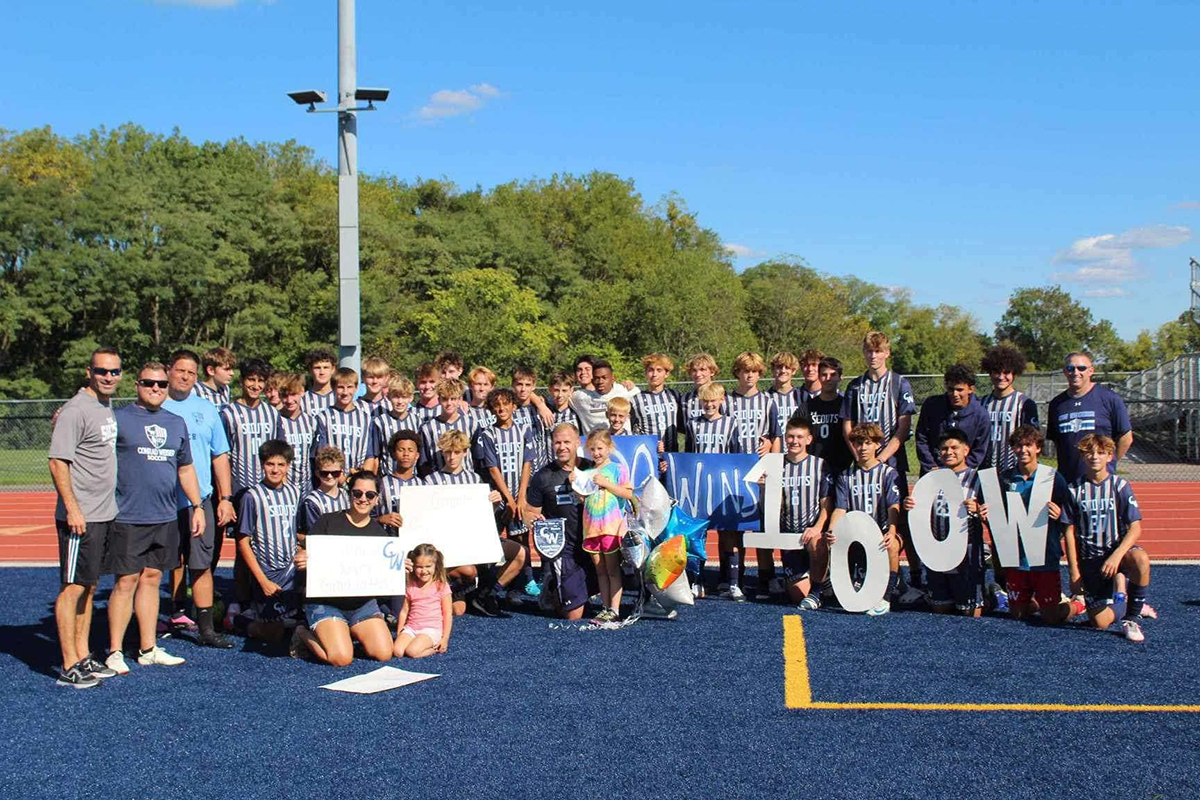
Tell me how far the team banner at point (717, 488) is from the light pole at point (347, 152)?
432cm

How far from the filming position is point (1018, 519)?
282 inches

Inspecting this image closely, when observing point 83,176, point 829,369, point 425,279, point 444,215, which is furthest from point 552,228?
point 829,369

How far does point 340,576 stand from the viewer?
655 cm

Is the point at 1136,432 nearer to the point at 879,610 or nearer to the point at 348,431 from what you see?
the point at 879,610

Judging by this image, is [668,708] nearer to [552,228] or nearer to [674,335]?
[674,335]

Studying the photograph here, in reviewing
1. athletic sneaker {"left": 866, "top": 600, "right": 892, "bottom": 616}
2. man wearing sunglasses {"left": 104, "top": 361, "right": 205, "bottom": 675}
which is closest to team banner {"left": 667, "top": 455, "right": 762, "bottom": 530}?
athletic sneaker {"left": 866, "top": 600, "right": 892, "bottom": 616}

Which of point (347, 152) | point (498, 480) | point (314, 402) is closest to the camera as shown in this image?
point (314, 402)

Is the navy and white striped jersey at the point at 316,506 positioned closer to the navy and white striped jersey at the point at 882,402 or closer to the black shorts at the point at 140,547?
the black shorts at the point at 140,547

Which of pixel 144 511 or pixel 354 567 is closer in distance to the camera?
pixel 144 511

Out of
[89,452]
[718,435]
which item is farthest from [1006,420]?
[89,452]

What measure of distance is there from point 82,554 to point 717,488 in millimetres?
4435

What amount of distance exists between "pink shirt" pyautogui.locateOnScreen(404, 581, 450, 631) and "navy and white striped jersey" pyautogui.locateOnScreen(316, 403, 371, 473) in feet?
4.05

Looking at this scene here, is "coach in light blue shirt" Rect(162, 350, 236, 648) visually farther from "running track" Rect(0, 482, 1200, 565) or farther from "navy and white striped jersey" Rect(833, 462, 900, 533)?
"navy and white striped jersey" Rect(833, 462, 900, 533)

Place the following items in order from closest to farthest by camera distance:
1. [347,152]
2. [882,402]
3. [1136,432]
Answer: [882,402], [347,152], [1136,432]
